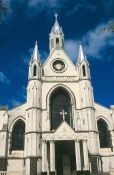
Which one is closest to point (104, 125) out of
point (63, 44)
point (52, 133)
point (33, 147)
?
point (52, 133)

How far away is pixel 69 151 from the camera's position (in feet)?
104

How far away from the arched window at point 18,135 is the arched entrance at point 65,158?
4.61 m

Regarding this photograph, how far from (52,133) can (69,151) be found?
3.52 meters

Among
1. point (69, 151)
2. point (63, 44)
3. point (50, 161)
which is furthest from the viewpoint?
point (63, 44)

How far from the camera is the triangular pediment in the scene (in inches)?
1197

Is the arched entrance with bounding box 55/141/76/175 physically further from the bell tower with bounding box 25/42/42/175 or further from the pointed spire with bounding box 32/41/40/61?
the pointed spire with bounding box 32/41/40/61

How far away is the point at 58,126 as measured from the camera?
31.1 metres

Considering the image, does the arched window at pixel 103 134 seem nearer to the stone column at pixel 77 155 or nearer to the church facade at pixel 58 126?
the church facade at pixel 58 126

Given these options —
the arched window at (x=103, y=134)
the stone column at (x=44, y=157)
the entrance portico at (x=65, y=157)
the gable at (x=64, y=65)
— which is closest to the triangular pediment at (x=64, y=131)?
the entrance portico at (x=65, y=157)

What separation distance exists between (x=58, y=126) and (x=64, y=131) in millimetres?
980

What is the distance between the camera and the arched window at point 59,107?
111 ft

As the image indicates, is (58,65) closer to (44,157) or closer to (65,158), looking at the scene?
(65,158)

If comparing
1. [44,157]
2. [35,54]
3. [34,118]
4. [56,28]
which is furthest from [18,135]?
[56,28]

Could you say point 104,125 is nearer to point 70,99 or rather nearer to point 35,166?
point 70,99
